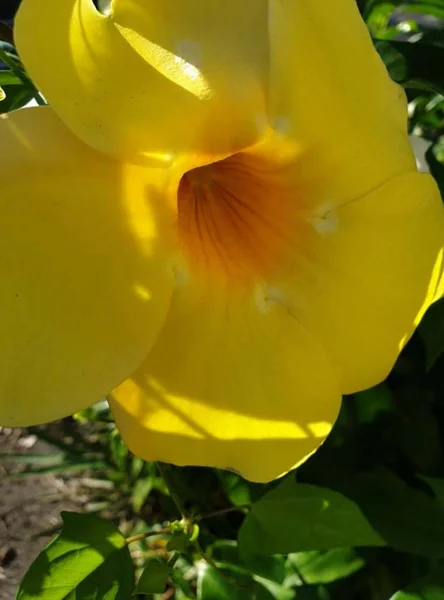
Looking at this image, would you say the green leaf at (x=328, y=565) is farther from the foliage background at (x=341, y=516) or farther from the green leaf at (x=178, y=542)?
the green leaf at (x=178, y=542)

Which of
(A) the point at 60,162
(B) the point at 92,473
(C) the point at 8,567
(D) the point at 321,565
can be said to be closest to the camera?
(A) the point at 60,162

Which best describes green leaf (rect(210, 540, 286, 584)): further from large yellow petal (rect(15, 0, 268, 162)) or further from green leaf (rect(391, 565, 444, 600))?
large yellow petal (rect(15, 0, 268, 162))

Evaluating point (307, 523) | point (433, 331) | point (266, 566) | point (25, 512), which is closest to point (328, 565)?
point (266, 566)

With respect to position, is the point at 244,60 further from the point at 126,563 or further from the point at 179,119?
the point at 126,563

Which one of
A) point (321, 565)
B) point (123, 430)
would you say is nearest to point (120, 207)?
→ point (123, 430)

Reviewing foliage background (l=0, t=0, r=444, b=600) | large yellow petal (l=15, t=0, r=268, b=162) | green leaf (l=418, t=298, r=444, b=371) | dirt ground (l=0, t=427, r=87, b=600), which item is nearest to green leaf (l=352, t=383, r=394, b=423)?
foliage background (l=0, t=0, r=444, b=600)

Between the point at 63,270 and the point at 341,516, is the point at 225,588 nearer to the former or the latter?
the point at 341,516
